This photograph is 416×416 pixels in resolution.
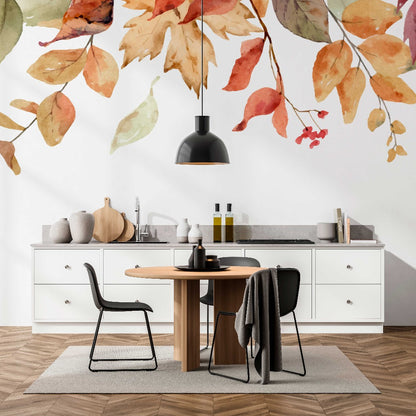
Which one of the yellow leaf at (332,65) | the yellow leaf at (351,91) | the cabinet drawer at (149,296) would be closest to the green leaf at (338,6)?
the yellow leaf at (332,65)

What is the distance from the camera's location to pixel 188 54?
20.4 ft

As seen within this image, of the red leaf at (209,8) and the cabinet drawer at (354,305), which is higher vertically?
the red leaf at (209,8)

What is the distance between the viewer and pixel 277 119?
671 cm

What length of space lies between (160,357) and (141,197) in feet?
6.19

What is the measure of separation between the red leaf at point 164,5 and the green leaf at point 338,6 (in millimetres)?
1272

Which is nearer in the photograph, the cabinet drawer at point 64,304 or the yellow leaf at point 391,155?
the cabinet drawer at point 64,304

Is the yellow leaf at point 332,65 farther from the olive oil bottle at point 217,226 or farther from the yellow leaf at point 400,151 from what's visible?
the olive oil bottle at point 217,226

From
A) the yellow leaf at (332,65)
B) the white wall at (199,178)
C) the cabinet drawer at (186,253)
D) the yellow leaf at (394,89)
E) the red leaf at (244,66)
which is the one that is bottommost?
the cabinet drawer at (186,253)

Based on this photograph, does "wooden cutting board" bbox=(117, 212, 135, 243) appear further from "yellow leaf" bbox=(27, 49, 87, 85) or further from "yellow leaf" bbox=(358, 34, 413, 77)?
"yellow leaf" bbox=(358, 34, 413, 77)

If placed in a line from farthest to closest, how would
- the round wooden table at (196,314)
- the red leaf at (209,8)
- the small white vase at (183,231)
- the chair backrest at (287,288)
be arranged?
the small white vase at (183,231) → the red leaf at (209,8) → the round wooden table at (196,314) → the chair backrest at (287,288)

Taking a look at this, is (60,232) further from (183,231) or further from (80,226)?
(183,231)

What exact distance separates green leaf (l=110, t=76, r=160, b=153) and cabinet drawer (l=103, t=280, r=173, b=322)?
133 centimetres

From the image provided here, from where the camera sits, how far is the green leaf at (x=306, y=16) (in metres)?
4.99

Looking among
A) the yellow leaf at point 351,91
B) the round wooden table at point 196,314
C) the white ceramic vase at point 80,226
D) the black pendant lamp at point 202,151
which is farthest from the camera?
the white ceramic vase at point 80,226
